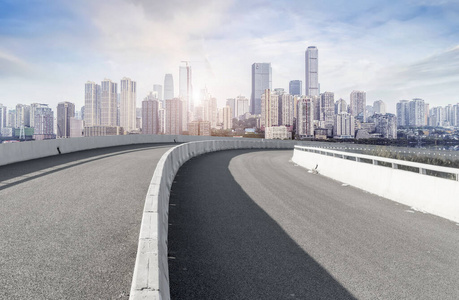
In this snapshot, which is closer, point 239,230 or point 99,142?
point 239,230

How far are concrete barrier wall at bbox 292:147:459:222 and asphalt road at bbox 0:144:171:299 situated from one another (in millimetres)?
7135

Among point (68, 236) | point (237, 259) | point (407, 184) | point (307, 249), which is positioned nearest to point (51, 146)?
point (68, 236)

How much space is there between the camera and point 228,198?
948 cm

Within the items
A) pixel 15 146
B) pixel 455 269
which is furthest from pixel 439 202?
pixel 15 146

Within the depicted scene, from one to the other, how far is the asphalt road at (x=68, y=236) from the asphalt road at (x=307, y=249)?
812 mm

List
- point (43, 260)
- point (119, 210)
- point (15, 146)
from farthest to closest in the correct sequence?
point (15, 146) → point (119, 210) → point (43, 260)

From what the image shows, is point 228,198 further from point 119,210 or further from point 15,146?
point 15,146

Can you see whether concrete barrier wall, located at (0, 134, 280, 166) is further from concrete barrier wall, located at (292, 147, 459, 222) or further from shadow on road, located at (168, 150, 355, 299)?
concrete barrier wall, located at (292, 147, 459, 222)

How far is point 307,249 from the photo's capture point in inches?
212

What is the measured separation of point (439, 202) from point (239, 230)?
5.24 meters

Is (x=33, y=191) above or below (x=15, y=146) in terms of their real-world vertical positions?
below

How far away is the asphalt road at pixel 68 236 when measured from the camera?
3.74 meters

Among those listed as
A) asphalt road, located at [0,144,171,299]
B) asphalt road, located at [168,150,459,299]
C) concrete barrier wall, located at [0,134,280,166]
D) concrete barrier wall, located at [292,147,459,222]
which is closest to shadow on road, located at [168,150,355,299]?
asphalt road, located at [168,150,459,299]

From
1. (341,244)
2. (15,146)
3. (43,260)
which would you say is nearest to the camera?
(43,260)
